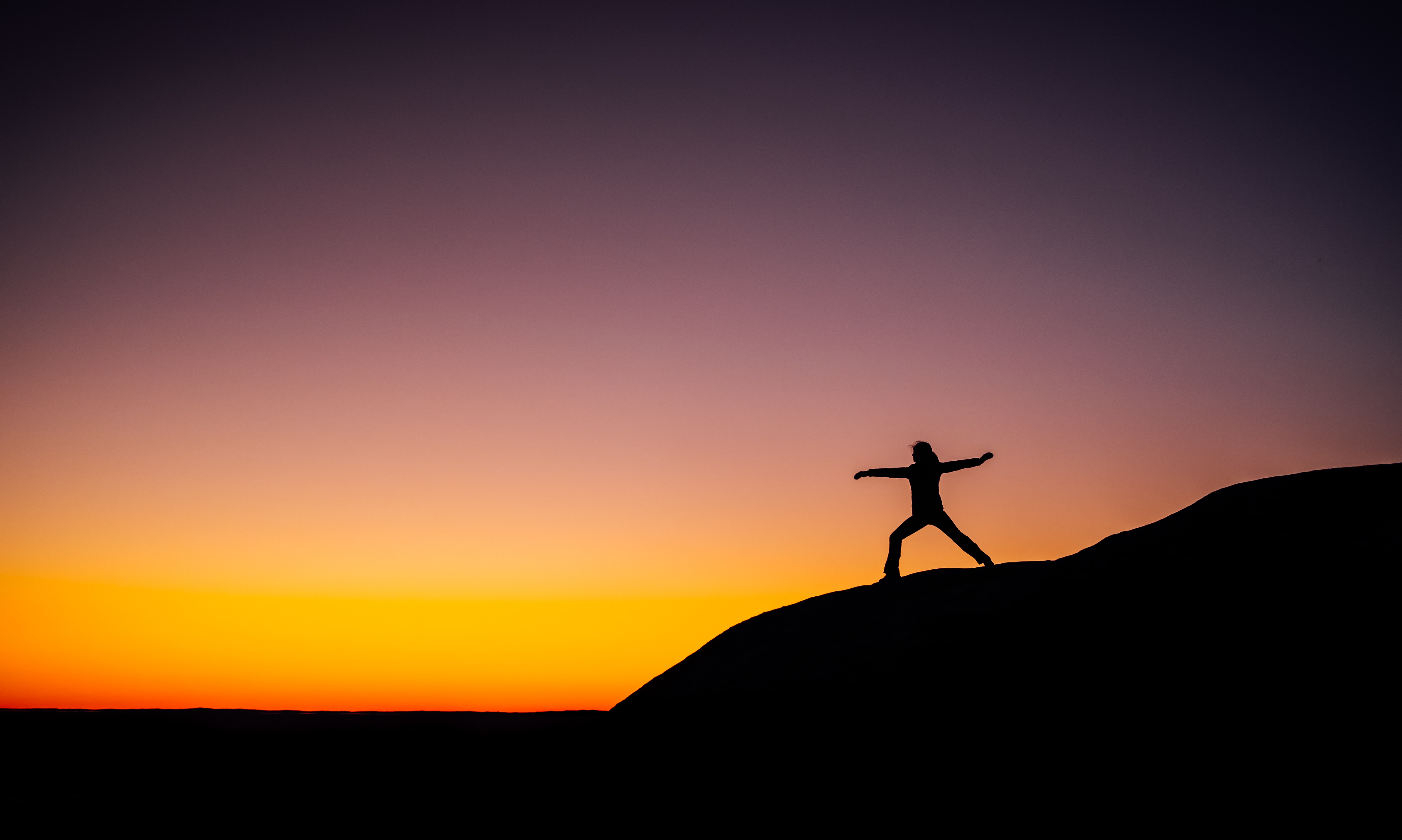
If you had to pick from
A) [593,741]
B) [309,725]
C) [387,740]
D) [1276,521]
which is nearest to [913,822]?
[593,741]

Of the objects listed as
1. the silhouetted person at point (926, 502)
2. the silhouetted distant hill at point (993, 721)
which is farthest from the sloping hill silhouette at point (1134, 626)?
the silhouetted person at point (926, 502)

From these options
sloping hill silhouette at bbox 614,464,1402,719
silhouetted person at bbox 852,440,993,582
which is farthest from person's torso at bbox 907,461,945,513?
sloping hill silhouette at bbox 614,464,1402,719

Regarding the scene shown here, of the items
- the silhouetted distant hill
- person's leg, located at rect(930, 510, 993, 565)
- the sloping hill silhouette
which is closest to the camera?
the silhouetted distant hill

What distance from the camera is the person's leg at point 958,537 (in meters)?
11.1

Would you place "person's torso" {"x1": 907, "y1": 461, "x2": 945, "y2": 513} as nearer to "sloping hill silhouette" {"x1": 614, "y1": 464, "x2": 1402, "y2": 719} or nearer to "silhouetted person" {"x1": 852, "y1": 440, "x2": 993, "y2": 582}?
"silhouetted person" {"x1": 852, "y1": 440, "x2": 993, "y2": 582}

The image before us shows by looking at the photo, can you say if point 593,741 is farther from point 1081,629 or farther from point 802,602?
point 1081,629

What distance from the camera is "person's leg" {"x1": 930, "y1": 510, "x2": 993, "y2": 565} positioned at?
439 inches

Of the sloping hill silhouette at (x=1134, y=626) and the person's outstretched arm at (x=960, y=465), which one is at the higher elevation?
the person's outstretched arm at (x=960, y=465)

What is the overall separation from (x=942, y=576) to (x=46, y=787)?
394 inches

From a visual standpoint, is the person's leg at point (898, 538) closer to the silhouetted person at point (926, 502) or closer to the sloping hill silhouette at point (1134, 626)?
the silhouetted person at point (926, 502)

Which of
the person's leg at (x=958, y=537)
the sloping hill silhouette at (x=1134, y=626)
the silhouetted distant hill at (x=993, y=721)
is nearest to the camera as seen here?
the silhouetted distant hill at (x=993, y=721)

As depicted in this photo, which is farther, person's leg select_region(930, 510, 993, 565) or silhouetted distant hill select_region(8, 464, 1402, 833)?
person's leg select_region(930, 510, 993, 565)

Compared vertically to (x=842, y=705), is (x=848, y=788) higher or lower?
lower

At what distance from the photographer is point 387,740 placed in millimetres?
11312
